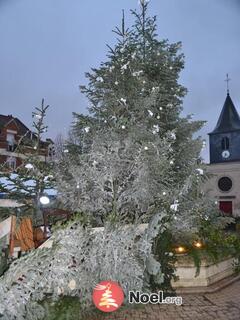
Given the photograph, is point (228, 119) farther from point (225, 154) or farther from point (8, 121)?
point (8, 121)

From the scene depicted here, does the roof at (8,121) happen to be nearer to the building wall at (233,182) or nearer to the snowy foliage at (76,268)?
the building wall at (233,182)

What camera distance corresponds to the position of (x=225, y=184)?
28.8m

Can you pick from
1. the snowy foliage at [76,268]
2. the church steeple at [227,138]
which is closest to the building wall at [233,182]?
the church steeple at [227,138]

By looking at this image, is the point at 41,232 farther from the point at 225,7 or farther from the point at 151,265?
the point at 225,7

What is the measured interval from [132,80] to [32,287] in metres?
6.99

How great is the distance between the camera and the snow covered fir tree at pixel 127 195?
391 centimetres

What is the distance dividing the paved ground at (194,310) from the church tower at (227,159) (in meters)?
22.7

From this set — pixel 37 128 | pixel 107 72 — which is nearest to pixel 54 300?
pixel 37 128

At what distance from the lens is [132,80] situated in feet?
29.9

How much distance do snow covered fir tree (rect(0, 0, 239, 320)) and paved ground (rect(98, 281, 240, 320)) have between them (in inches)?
16.3

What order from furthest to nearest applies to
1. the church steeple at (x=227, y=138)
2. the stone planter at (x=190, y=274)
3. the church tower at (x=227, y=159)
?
the church steeple at (x=227, y=138), the church tower at (x=227, y=159), the stone planter at (x=190, y=274)

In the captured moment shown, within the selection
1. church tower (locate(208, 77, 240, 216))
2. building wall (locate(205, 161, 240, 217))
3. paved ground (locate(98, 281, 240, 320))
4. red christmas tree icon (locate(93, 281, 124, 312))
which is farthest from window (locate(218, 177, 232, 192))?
red christmas tree icon (locate(93, 281, 124, 312))

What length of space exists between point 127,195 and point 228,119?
25004 mm

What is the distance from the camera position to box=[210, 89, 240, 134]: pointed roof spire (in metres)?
28.6
